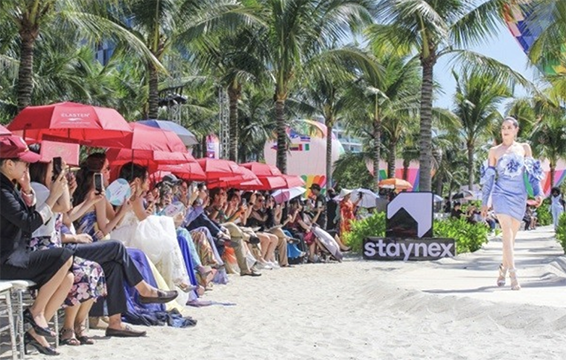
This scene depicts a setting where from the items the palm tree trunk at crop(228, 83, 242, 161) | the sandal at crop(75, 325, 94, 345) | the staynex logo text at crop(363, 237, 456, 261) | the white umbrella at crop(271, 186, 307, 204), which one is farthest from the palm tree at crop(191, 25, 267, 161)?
the sandal at crop(75, 325, 94, 345)

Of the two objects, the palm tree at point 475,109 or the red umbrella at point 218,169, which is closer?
the red umbrella at point 218,169

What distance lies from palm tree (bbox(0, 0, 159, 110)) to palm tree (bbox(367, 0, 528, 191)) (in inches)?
235

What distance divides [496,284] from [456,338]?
3.09 m

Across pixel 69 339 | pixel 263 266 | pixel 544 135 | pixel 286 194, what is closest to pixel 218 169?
pixel 263 266

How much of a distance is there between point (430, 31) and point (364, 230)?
4.80 m

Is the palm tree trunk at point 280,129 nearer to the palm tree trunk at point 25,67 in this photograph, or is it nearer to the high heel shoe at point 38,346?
the palm tree trunk at point 25,67

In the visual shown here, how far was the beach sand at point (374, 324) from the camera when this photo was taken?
6012mm

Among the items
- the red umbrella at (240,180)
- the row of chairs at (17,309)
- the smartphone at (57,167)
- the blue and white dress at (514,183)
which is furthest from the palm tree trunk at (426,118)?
the row of chairs at (17,309)

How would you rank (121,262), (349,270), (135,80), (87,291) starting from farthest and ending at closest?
(135,80), (349,270), (121,262), (87,291)

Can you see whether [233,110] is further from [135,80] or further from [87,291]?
[87,291]

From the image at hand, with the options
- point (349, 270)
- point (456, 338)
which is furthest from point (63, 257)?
point (349, 270)

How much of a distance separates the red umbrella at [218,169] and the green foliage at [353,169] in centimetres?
2742

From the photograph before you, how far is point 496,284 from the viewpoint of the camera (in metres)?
9.58

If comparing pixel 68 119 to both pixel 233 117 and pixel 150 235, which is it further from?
pixel 233 117
